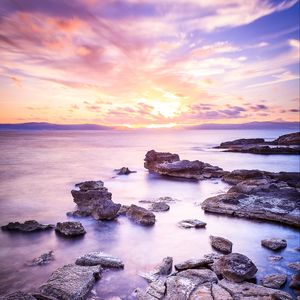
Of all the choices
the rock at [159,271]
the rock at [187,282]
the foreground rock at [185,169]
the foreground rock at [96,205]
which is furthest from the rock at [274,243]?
the foreground rock at [185,169]

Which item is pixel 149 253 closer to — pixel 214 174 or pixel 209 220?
pixel 209 220

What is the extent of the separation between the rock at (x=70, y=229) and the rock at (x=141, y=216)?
291 cm

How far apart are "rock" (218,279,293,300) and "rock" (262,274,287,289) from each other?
2.21 feet

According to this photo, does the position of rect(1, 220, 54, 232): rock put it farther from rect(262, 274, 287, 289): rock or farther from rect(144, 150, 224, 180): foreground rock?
rect(144, 150, 224, 180): foreground rock

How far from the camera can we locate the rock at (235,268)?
331 inches

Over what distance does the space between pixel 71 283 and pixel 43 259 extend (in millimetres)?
2851

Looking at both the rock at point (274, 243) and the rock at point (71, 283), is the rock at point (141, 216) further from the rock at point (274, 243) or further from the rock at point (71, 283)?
the rock at point (71, 283)

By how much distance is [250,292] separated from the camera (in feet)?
25.3

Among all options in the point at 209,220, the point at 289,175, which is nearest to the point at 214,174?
the point at 289,175

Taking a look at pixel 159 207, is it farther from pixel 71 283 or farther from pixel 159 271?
pixel 71 283

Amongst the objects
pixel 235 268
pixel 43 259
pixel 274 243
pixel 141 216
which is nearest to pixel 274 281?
pixel 235 268

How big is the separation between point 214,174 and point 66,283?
22.6m

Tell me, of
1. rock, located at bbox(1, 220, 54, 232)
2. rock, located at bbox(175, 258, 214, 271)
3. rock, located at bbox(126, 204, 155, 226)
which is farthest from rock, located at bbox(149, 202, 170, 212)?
rock, located at bbox(175, 258, 214, 271)

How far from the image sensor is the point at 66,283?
8156 mm
